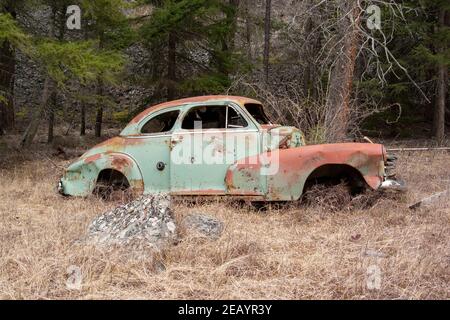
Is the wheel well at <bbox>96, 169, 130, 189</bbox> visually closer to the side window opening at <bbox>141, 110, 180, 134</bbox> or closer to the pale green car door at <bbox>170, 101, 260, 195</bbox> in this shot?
the side window opening at <bbox>141, 110, 180, 134</bbox>

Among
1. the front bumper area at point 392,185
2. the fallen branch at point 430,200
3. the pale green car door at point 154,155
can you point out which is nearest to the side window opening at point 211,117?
the pale green car door at point 154,155

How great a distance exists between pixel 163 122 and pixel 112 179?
1.26 metres

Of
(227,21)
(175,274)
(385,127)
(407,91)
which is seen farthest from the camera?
(385,127)

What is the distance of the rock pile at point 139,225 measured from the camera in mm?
4848

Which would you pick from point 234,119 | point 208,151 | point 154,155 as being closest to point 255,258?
point 208,151

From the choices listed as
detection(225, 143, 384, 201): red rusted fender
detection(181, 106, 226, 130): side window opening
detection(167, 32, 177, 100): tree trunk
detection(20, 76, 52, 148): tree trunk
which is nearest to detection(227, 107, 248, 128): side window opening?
detection(181, 106, 226, 130): side window opening

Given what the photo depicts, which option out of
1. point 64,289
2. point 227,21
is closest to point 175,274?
point 64,289

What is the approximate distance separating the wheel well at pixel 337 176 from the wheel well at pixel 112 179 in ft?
9.63

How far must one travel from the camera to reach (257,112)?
7695mm

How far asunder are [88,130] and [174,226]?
1840cm

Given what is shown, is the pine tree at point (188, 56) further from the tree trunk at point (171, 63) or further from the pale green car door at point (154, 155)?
the pale green car door at point (154, 155)
